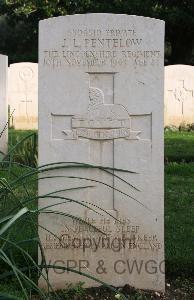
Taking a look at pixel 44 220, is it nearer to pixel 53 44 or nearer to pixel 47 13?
pixel 53 44

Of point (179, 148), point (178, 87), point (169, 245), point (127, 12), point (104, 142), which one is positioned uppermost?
point (127, 12)

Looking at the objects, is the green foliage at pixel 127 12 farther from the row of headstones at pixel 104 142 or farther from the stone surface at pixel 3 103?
the row of headstones at pixel 104 142

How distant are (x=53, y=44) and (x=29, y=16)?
21.9m

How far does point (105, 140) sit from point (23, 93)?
10.4m

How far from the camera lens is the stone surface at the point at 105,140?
3.93m

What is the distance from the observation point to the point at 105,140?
402 cm

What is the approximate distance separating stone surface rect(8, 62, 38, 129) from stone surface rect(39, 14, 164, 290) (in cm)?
1029

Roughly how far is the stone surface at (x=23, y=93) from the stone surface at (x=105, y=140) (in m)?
10.3

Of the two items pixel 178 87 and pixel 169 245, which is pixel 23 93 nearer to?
pixel 178 87

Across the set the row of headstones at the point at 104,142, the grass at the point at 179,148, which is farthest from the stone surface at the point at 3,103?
the row of headstones at the point at 104,142

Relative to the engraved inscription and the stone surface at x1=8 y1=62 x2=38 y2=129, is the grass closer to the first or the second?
the stone surface at x1=8 y1=62 x2=38 y2=129

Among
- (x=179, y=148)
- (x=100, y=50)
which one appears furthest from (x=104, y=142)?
(x=179, y=148)

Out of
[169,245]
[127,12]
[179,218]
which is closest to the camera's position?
[169,245]

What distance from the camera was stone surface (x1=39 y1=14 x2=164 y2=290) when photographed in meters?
3.93
